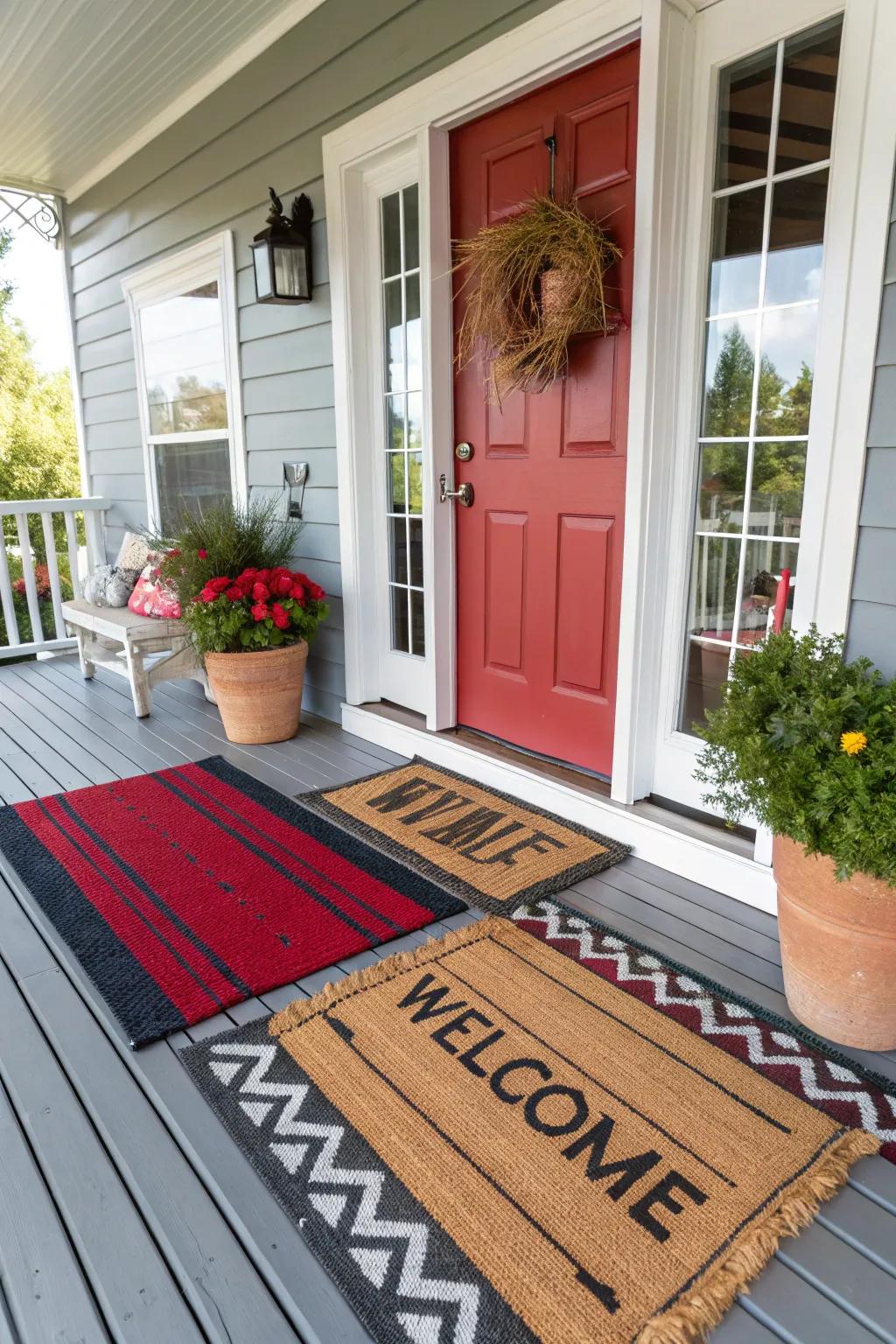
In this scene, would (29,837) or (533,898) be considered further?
(29,837)

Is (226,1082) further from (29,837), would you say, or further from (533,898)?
(29,837)

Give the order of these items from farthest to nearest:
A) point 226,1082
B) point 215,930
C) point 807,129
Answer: point 215,930 < point 807,129 < point 226,1082

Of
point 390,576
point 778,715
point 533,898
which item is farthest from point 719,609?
point 390,576

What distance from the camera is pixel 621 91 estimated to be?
2.26 metres

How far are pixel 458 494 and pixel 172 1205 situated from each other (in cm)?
226

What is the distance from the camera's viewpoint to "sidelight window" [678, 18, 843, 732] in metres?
1.92

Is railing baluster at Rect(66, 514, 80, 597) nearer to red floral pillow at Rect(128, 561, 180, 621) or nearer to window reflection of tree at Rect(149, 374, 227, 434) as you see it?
window reflection of tree at Rect(149, 374, 227, 434)

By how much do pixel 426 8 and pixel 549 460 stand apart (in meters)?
1.43

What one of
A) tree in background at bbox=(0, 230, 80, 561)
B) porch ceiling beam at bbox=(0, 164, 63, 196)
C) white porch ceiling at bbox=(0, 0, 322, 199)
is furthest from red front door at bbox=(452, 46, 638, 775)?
tree in background at bbox=(0, 230, 80, 561)

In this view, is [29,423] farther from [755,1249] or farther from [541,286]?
[755,1249]

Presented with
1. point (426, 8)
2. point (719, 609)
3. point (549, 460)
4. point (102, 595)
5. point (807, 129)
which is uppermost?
point (426, 8)

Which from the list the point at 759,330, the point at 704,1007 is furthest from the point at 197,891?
the point at 759,330

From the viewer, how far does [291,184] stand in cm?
338

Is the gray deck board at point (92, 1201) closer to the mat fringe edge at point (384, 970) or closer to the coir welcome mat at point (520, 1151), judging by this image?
the coir welcome mat at point (520, 1151)
